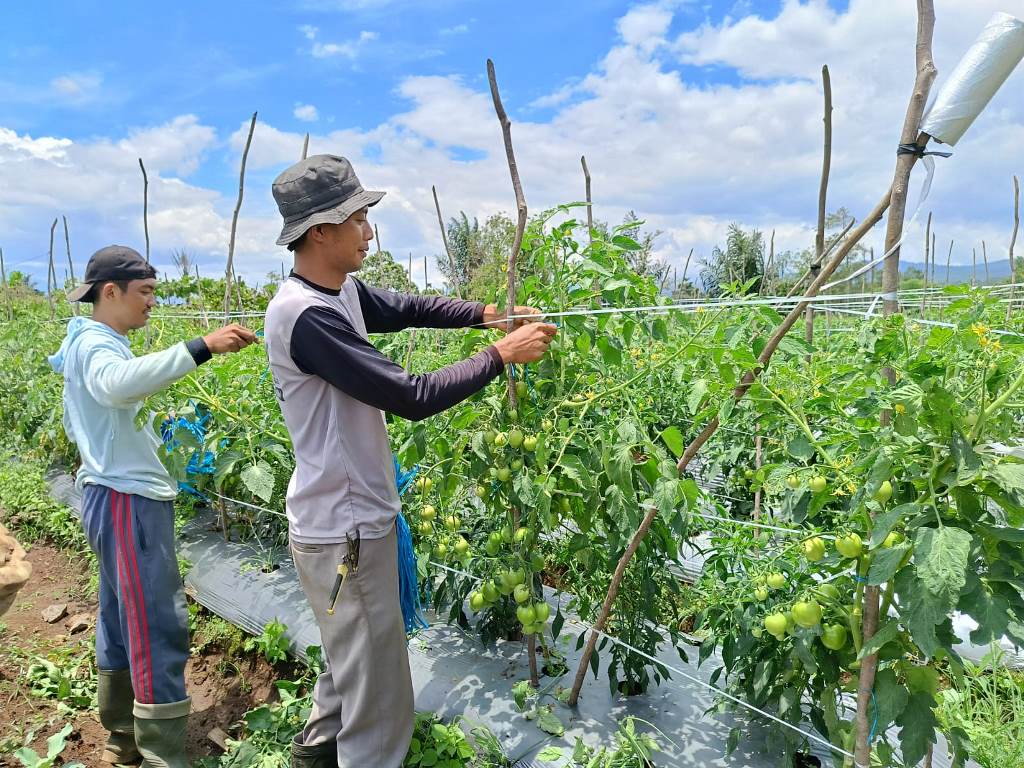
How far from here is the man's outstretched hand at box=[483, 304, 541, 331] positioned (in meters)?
1.98

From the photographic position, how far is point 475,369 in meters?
1.75

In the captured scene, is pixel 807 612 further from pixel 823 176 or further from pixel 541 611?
pixel 823 176

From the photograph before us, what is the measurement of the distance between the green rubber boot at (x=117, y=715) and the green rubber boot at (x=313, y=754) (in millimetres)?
779

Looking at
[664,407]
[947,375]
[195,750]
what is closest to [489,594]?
[947,375]

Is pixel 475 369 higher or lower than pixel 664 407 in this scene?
higher

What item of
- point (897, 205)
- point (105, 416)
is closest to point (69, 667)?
point (105, 416)

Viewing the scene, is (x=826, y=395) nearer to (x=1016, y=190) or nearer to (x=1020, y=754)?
(x=1020, y=754)

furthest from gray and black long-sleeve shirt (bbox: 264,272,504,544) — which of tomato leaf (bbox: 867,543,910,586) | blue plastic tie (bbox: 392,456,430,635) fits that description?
tomato leaf (bbox: 867,543,910,586)

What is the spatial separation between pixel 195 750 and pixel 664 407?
2.78 metres

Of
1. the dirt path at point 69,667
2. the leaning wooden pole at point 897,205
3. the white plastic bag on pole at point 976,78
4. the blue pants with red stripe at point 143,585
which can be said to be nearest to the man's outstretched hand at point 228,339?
the blue pants with red stripe at point 143,585

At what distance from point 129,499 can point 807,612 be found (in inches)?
81.6

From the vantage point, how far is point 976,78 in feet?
4.26

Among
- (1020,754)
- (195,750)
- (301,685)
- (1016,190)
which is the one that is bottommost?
(195,750)

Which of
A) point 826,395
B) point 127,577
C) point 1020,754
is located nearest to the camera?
point 826,395
